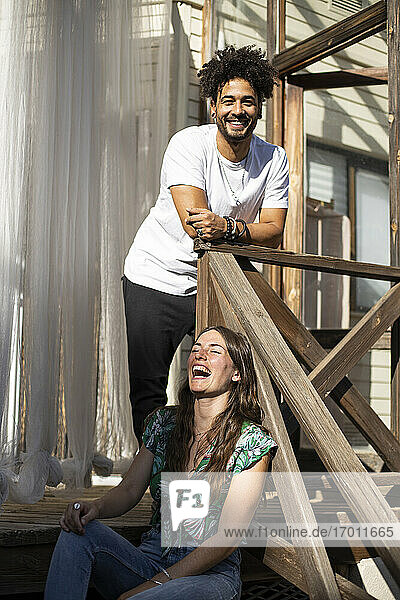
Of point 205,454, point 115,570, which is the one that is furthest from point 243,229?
point 115,570

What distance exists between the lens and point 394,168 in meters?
3.35

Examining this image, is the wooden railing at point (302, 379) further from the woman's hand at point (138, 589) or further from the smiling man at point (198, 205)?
the woman's hand at point (138, 589)

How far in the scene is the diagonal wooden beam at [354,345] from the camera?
2.71 m

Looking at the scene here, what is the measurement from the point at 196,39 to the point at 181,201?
2.58 m

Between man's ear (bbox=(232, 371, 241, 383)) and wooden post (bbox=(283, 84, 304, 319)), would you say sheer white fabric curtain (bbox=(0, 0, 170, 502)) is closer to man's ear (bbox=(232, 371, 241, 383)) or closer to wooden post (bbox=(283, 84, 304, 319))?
wooden post (bbox=(283, 84, 304, 319))

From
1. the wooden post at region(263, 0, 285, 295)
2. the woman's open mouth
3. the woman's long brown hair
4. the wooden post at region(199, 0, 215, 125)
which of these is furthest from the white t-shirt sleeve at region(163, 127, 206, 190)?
the wooden post at region(199, 0, 215, 125)

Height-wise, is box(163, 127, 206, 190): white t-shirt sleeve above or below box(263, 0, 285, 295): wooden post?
below

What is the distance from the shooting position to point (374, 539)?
6.76 ft

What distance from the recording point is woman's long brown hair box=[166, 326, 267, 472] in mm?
2262

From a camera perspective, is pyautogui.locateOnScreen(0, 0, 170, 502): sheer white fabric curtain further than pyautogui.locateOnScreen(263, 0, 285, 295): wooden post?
No

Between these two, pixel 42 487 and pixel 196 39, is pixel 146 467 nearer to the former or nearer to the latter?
pixel 42 487

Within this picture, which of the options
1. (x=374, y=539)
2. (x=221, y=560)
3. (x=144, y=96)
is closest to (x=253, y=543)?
(x=221, y=560)

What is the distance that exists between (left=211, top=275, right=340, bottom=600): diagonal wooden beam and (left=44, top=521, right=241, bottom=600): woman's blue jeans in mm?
213

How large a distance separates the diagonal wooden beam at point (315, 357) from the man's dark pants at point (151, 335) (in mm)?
317
